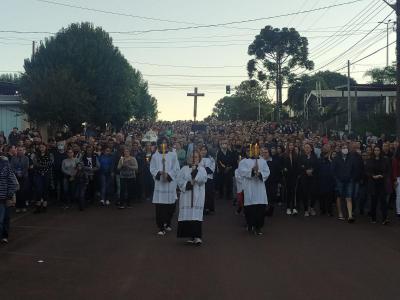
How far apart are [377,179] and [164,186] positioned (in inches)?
193

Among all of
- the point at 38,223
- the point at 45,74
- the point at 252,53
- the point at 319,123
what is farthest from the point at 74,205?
the point at 252,53

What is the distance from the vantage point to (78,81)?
3688 centimetres

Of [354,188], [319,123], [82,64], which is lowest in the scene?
[354,188]

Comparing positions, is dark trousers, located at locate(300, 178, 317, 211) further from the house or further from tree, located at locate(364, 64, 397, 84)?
tree, located at locate(364, 64, 397, 84)

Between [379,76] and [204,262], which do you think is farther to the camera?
[379,76]

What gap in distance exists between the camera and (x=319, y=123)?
143 feet

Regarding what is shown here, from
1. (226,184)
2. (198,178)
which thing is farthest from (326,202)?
(198,178)

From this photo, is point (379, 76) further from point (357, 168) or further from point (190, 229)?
point (190, 229)

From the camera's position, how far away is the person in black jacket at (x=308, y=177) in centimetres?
1537

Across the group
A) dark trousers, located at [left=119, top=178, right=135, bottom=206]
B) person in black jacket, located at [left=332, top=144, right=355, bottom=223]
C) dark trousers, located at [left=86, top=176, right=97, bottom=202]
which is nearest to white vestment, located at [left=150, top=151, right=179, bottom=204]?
dark trousers, located at [left=119, top=178, right=135, bottom=206]

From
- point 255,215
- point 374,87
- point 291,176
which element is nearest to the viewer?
point 255,215

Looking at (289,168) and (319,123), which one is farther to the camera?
(319,123)

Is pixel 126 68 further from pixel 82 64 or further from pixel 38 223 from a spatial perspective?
pixel 38 223

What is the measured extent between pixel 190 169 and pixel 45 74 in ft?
70.3
